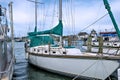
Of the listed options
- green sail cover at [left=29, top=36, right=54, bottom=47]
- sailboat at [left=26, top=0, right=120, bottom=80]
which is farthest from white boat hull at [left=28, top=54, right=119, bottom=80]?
green sail cover at [left=29, top=36, right=54, bottom=47]

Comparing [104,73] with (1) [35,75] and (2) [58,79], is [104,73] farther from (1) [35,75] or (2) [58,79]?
(1) [35,75]

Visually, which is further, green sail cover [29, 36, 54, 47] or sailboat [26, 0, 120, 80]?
green sail cover [29, 36, 54, 47]

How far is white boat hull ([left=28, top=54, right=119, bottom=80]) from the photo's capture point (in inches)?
543

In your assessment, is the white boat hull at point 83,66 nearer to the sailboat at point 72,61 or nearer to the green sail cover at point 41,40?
the sailboat at point 72,61

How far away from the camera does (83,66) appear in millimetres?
14617

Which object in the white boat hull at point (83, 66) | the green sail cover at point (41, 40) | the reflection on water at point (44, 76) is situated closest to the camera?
the white boat hull at point (83, 66)

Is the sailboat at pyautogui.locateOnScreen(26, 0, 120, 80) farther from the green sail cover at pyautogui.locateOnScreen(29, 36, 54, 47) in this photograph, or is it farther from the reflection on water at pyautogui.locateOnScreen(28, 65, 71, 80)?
the green sail cover at pyautogui.locateOnScreen(29, 36, 54, 47)

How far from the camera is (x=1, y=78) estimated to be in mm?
10773

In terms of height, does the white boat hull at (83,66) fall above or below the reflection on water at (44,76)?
above

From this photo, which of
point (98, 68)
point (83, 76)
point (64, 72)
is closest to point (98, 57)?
point (98, 68)

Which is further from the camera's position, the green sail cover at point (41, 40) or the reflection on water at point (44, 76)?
the green sail cover at point (41, 40)

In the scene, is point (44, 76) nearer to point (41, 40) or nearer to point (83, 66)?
point (83, 66)

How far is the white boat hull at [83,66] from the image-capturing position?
13.8m

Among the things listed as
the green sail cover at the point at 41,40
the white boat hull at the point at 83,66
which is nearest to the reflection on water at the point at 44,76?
the white boat hull at the point at 83,66
